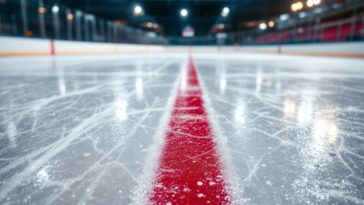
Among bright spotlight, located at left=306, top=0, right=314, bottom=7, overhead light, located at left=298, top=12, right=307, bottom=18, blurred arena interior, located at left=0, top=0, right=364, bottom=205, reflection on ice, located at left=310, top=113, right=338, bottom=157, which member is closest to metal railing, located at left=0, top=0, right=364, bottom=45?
overhead light, located at left=298, top=12, right=307, bottom=18

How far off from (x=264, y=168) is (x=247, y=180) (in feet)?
0.41

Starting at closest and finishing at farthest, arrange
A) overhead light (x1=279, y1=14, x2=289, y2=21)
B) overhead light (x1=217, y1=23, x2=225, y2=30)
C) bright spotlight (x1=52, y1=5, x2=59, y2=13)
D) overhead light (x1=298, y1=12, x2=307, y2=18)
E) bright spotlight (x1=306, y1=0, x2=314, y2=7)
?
bright spotlight (x1=52, y1=5, x2=59, y2=13) → bright spotlight (x1=306, y1=0, x2=314, y2=7) → overhead light (x1=298, y1=12, x2=307, y2=18) → overhead light (x1=279, y1=14, x2=289, y2=21) → overhead light (x1=217, y1=23, x2=225, y2=30)

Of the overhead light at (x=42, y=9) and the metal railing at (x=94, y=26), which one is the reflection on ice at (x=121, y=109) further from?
the overhead light at (x=42, y=9)

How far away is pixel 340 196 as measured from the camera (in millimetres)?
749

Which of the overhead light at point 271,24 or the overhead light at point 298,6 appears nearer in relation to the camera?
the overhead light at point 298,6

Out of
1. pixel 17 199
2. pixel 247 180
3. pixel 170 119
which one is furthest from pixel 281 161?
pixel 17 199

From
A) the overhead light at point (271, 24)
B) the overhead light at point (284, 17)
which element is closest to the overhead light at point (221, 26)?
the overhead light at point (271, 24)

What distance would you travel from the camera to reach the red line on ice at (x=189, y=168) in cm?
74

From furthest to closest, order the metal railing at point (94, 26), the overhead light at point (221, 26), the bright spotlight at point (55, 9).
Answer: the overhead light at point (221, 26), the bright spotlight at point (55, 9), the metal railing at point (94, 26)

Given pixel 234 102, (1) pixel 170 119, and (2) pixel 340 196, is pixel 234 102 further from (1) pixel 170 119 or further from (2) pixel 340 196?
(2) pixel 340 196

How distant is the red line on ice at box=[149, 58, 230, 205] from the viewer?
2.41ft

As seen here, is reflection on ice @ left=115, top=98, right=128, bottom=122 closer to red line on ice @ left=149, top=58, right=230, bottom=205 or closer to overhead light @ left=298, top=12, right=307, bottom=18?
red line on ice @ left=149, top=58, right=230, bottom=205

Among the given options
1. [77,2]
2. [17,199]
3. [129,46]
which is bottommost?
[17,199]

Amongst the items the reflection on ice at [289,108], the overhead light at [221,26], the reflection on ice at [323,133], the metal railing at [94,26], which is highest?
the overhead light at [221,26]
